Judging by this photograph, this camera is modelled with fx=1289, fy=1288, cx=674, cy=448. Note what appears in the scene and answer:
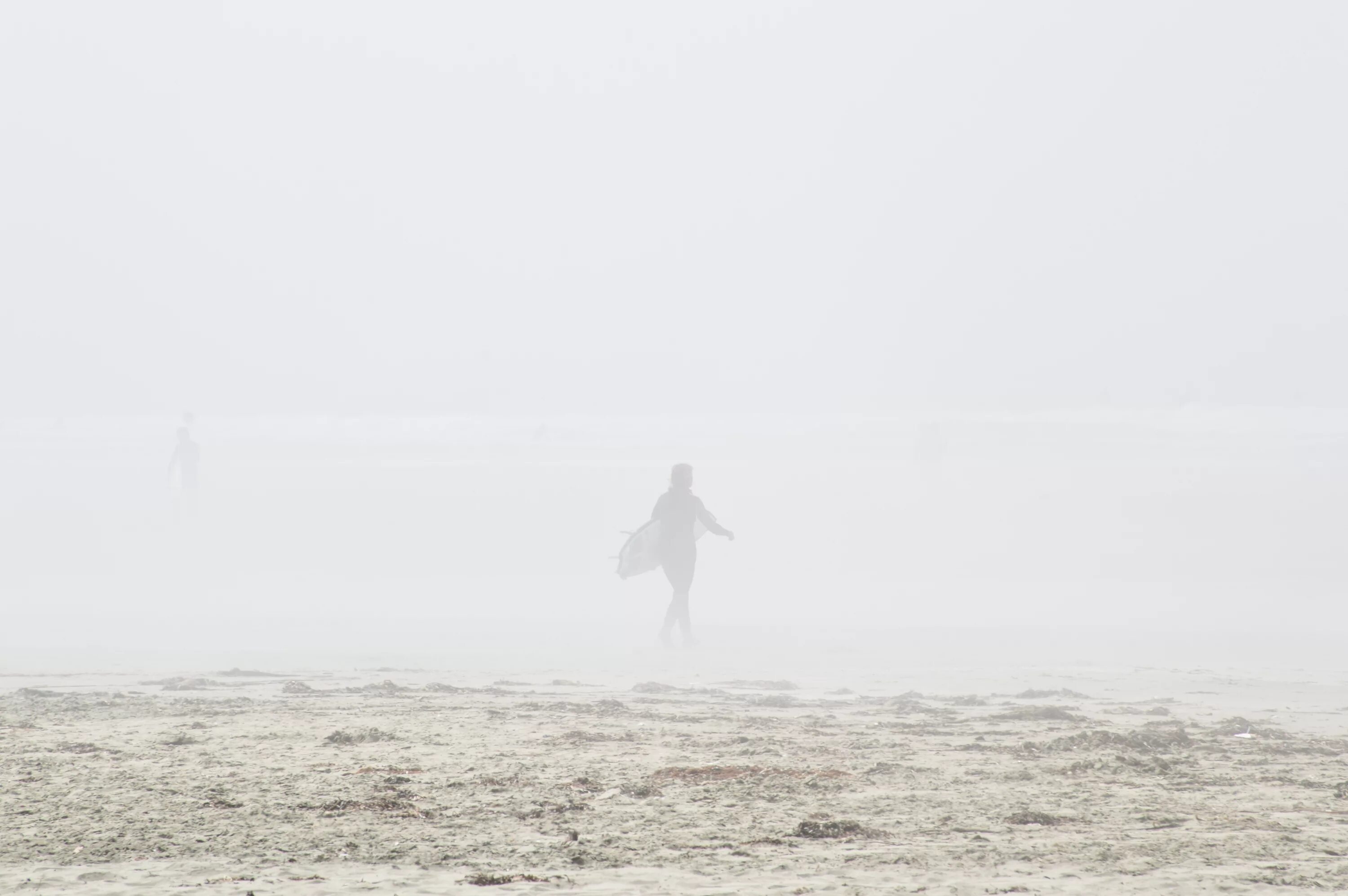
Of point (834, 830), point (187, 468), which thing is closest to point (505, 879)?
point (834, 830)

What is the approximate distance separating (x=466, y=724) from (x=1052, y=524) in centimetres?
2032

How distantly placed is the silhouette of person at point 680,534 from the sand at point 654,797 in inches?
206

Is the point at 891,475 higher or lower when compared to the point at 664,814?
higher

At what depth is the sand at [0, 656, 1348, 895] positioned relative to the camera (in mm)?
4102

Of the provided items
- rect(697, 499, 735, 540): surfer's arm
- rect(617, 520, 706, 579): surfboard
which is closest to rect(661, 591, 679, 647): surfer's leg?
rect(617, 520, 706, 579): surfboard

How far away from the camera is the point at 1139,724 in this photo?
7.75 metres

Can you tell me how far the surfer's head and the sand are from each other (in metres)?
5.70

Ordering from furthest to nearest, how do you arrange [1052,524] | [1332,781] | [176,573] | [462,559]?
[1052,524] < [462,559] < [176,573] < [1332,781]

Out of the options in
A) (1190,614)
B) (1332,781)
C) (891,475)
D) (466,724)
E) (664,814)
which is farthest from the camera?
(891,475)

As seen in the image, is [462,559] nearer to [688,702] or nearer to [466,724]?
[688,702]

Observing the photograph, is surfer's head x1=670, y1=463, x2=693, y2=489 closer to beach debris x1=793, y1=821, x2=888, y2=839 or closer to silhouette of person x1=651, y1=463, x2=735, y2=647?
A: silhouette of person x1=651, y1=463, x2=735, y2=647

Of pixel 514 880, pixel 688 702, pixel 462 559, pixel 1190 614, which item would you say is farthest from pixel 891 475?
pixel 514 880

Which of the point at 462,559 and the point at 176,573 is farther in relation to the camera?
the point at 462,559

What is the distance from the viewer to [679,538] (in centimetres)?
1439
